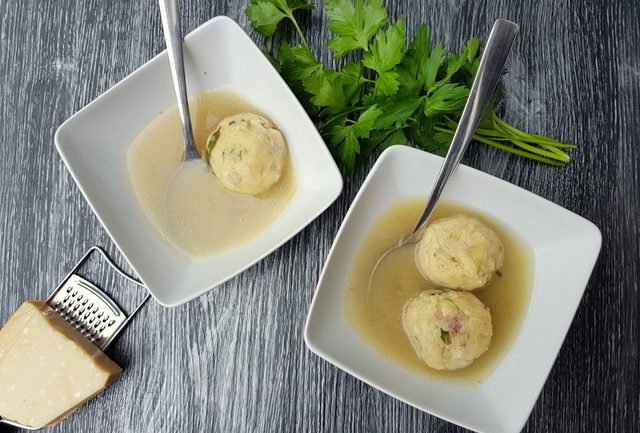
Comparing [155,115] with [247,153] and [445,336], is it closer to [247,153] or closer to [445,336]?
[247,153]

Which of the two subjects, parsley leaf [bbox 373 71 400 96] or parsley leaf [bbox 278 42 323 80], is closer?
parsley leaf [bbox 373 71 400 96]

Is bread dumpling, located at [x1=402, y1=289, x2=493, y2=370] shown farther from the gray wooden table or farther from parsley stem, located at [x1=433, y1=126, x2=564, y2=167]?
parsley stem, located at [x1=433, y1=126, x2=564, y2=167]

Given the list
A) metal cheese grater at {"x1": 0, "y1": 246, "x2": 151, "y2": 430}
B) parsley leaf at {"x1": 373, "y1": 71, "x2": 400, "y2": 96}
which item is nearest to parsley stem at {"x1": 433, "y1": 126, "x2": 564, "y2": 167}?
parsley leaf at {"x1": 373, "y1": 71, "x2": 400, "y2": 96}

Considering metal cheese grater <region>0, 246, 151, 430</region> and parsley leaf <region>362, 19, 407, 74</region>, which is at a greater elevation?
parsley leaf <region>362, 19, 407, 74</region>

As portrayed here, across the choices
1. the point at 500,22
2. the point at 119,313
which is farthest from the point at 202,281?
the point at 500,22

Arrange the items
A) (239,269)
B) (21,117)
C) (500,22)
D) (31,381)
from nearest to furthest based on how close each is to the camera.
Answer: (500,22)
(239,269)
(31,381)
(21,117)

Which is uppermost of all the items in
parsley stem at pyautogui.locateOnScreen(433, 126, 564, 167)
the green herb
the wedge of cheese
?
parsley stem at pyautogui.locateOnScreen(433, 126, 564, 167)

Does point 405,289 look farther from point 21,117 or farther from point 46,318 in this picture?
point 21,117

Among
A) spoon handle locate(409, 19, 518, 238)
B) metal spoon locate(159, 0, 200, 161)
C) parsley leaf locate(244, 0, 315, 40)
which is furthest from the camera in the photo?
parsley leaf locate(244, 0, 315, 40)
